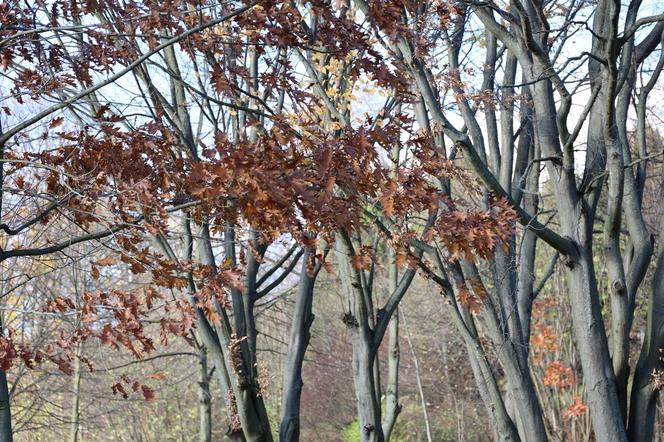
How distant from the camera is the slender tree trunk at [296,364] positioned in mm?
6543

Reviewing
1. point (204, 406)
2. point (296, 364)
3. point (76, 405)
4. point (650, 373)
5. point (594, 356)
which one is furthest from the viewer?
point (76, 405)

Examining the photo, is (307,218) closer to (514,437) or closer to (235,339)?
(235,339)

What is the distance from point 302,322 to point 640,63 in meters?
3.42

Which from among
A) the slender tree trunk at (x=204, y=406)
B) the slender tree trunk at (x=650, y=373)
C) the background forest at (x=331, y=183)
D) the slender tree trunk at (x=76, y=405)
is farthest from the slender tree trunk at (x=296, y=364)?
the slender tree trunk at (x=76, y=405)

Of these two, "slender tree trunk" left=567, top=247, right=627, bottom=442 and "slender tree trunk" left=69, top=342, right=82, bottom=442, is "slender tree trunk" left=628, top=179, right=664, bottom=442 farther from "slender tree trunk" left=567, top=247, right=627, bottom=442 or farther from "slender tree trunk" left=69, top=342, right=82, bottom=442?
"slender tree trunk" left=69, top=342, right=82, bottom=442

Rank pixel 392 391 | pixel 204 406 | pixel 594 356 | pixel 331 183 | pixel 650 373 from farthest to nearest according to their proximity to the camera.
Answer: pixel 204 406 < pixel 392 391 < pixel 650 373 < pixel 594 356 < pixel 331 183

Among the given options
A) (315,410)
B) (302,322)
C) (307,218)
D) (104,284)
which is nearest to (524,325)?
(302,322)

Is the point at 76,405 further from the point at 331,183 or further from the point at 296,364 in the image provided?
the point at 331,183

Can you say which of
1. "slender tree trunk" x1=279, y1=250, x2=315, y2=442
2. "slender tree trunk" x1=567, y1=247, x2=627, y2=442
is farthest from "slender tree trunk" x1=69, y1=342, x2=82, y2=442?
"slender tree trunk" x1=567, y1=247, x2=627, y2=442

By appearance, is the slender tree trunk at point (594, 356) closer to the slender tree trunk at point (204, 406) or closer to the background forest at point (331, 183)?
the background forest at point (331, 183)

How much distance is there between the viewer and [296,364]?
Result: 6.64m

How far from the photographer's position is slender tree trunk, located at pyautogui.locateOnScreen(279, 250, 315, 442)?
6.54 m

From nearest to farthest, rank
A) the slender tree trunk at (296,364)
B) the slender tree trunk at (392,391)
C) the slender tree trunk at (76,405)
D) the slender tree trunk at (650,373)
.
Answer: the slender tree trunk at (650,373), the slender tree trunk at (296,364), the slender tree trunk at (392,391), the slender tree trunk at (76,405)

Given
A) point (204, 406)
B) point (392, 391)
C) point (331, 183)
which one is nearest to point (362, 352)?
point (392, 391)
